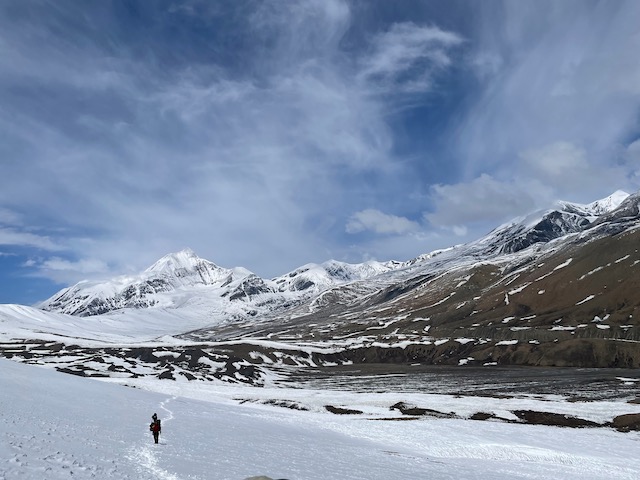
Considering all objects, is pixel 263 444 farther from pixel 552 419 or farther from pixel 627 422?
pixel 627 422

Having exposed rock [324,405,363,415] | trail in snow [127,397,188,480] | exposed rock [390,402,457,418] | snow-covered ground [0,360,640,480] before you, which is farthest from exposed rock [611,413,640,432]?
trail in snow [127,397,188,480]

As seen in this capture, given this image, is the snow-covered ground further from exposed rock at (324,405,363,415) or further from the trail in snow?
exposed rock at (324,405,363,415)

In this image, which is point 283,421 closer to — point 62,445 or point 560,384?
point 62,445

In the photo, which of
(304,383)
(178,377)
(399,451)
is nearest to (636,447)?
(399,451)

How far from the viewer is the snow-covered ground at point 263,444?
24406 mm

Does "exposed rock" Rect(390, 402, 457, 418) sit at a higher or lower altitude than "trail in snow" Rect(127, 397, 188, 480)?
lower

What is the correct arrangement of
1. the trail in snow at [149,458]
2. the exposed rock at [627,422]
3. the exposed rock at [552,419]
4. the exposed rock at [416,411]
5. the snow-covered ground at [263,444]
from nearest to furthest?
the trail in snow at [149,458], the snow-covered ground at [263,444], the exposed rock at [627,422], the exposed rock at [552,419], the exposed rock at [416,411]

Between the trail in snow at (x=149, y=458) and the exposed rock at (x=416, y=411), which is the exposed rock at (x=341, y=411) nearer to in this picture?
the exposed rock at (x=416, y=411)

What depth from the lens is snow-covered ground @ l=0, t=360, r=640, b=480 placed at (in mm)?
24406

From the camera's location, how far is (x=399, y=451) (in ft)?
145

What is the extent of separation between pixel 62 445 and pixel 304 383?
117m

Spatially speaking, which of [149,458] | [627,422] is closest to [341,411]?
[627,422]

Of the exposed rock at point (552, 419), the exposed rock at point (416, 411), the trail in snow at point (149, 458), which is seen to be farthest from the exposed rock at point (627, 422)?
the trail in snow at point (149, 458)

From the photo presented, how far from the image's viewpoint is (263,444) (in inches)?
1544
